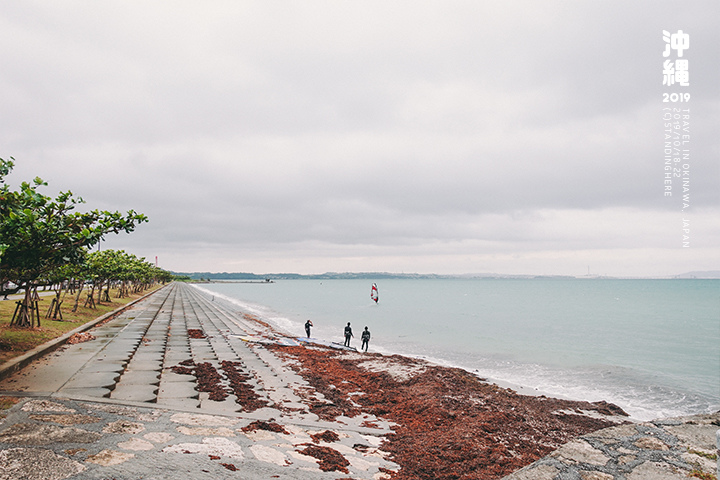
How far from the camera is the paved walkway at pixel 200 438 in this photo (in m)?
4.62

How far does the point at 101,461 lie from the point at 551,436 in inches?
386

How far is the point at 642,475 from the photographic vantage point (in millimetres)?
4379

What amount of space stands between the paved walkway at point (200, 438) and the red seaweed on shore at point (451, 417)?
0.72 meters

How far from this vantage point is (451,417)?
10.2 m

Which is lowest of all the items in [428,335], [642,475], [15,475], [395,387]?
[428,335]

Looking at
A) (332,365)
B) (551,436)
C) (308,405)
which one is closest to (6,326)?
(332,365)

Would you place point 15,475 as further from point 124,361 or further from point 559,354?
point 559,354

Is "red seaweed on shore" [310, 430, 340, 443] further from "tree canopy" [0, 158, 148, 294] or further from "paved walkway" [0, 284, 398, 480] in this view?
"tree canopy" [0, 158, 148, 294]

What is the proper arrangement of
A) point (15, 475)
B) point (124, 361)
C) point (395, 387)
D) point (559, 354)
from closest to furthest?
point (15, 475) → point (124, 361) → point (395, 387) → point (559, 354)

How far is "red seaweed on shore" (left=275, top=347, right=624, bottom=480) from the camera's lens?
7.31 m

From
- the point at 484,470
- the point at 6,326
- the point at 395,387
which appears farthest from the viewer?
the point at 6,326

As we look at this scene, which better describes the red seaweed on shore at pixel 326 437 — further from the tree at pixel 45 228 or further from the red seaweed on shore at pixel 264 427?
the tree at pixel 45 228

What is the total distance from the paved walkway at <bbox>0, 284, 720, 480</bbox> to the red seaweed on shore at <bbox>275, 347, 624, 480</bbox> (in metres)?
0.72

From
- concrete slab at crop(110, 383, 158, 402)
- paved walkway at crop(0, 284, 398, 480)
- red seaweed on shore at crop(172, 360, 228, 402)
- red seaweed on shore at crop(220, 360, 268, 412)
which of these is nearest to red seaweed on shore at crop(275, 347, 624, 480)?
paved walkway at crop(0, 284, 398, 480)
